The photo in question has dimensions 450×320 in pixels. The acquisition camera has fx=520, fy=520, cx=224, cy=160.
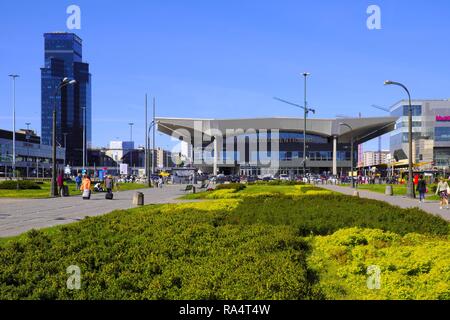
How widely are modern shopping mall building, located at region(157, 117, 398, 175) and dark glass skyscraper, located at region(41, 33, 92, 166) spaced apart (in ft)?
71.4

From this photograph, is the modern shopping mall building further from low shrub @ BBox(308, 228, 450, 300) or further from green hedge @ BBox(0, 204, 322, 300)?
low shrub @ BBox(308, 228, 450, 300)

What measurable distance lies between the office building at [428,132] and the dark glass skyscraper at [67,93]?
236ft

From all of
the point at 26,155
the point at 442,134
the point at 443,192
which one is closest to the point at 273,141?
the point at 442,134

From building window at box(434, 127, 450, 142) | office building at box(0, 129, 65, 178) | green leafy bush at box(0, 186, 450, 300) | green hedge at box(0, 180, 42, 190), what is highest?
building window at box(434, 127, 450, 142)

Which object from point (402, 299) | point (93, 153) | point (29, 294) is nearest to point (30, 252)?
point (29, 294)

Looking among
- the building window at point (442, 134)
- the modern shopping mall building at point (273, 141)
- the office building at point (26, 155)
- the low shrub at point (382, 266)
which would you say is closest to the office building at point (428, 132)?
the building window at point (442, 134)

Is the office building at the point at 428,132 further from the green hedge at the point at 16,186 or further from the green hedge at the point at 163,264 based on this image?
the green hedge at the point at 163,264

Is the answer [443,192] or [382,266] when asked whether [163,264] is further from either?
[443,192]

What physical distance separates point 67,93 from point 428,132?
3614 inches

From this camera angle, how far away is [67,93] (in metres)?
137

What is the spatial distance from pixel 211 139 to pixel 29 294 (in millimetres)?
109545

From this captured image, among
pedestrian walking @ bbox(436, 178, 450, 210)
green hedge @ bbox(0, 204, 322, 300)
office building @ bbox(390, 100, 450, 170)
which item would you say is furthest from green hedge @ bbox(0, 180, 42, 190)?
office building @ bbox(390, 100, 450, 170)

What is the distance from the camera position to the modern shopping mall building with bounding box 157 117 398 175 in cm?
10388

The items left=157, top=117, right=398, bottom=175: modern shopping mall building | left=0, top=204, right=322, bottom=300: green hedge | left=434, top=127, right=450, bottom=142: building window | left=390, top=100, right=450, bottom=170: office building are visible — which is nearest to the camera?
left=0, top=204, right=322, bottom=300: green hedge
